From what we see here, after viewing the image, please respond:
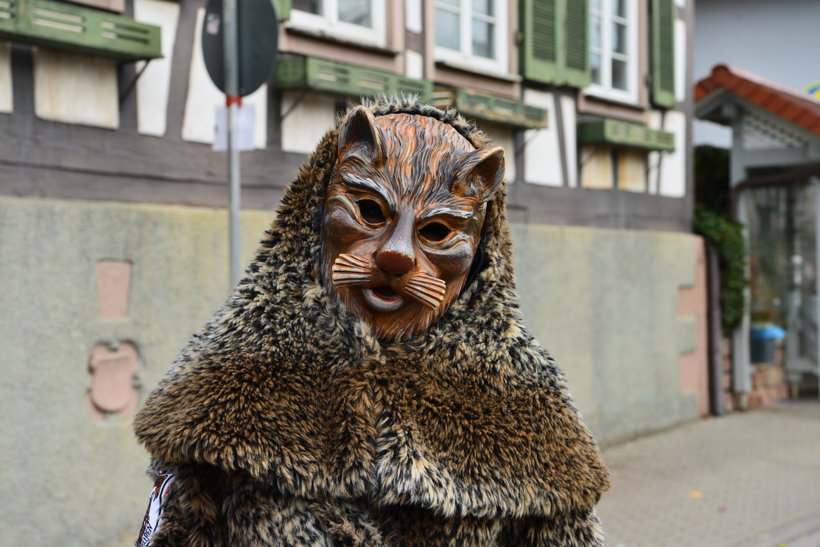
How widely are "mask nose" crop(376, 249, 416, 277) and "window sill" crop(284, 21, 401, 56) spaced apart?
465cm

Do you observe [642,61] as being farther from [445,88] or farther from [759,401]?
[759,401]

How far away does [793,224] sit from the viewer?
1141 cm

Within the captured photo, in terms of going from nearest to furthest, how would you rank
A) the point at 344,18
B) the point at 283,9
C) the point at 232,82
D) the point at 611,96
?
the point at 232,82
the point at 283,9
the point at 344,18
the point at 611,96

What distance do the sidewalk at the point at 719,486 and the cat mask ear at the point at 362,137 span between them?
484cm

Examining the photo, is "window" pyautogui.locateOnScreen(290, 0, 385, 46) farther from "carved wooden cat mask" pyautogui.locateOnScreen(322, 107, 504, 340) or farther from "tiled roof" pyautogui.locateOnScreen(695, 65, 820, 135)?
"tiled roof" pyautogui.locateOnScreen(695, 65, 820, 135)

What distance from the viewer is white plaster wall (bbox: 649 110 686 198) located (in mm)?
9492

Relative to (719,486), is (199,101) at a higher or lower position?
higher

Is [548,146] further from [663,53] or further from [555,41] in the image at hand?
[663,53]

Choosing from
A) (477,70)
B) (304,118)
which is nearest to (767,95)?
(477,70)

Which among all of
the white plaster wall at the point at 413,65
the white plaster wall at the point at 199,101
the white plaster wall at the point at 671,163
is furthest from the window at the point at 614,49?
the white plaster wall at the point at 199,101

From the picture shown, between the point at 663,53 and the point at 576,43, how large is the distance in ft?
4.87

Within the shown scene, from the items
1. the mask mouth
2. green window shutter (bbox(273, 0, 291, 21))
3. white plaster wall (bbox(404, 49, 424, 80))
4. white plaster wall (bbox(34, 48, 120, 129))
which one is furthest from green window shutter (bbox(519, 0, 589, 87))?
the mask mouth

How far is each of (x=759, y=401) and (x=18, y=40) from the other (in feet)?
29.8

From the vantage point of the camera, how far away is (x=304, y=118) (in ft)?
20.1
